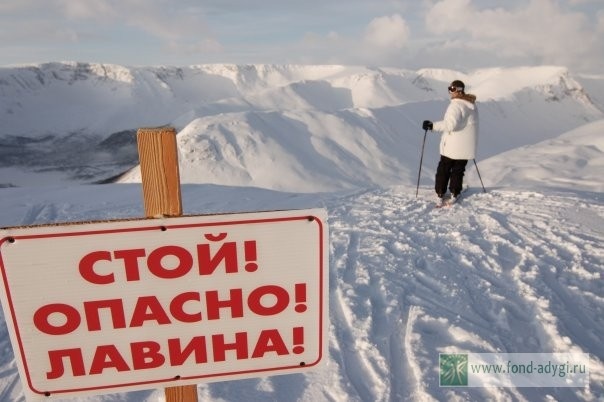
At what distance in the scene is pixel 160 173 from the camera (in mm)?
1350

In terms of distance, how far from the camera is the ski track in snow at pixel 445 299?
2.68 m

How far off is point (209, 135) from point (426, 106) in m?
25.8

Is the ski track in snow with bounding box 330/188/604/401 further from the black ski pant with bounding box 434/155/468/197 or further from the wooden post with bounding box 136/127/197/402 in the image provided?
the wooden post with bounding box 136/127/197/402

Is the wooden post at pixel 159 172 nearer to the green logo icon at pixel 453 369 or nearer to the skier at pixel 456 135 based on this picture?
the green logo icon at pixel 453 369

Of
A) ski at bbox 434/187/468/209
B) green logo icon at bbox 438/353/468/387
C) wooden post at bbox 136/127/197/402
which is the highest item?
wooden post at bbox 136/127/197/402

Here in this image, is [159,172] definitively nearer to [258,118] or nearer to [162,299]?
[162,299]

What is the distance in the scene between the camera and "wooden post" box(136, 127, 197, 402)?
1331 mm

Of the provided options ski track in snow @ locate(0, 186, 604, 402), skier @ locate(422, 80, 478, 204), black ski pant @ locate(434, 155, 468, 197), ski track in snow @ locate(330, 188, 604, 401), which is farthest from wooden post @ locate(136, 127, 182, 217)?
black ski pant @ locate(434, 155, 468, 197)

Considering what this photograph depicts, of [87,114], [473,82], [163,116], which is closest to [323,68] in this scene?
[473,82]

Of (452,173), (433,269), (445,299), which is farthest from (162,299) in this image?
(452,173)

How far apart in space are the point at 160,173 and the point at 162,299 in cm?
45

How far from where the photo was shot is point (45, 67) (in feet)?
346

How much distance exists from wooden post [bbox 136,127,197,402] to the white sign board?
79mm

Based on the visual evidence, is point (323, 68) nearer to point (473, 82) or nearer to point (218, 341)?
point (473, 82)
